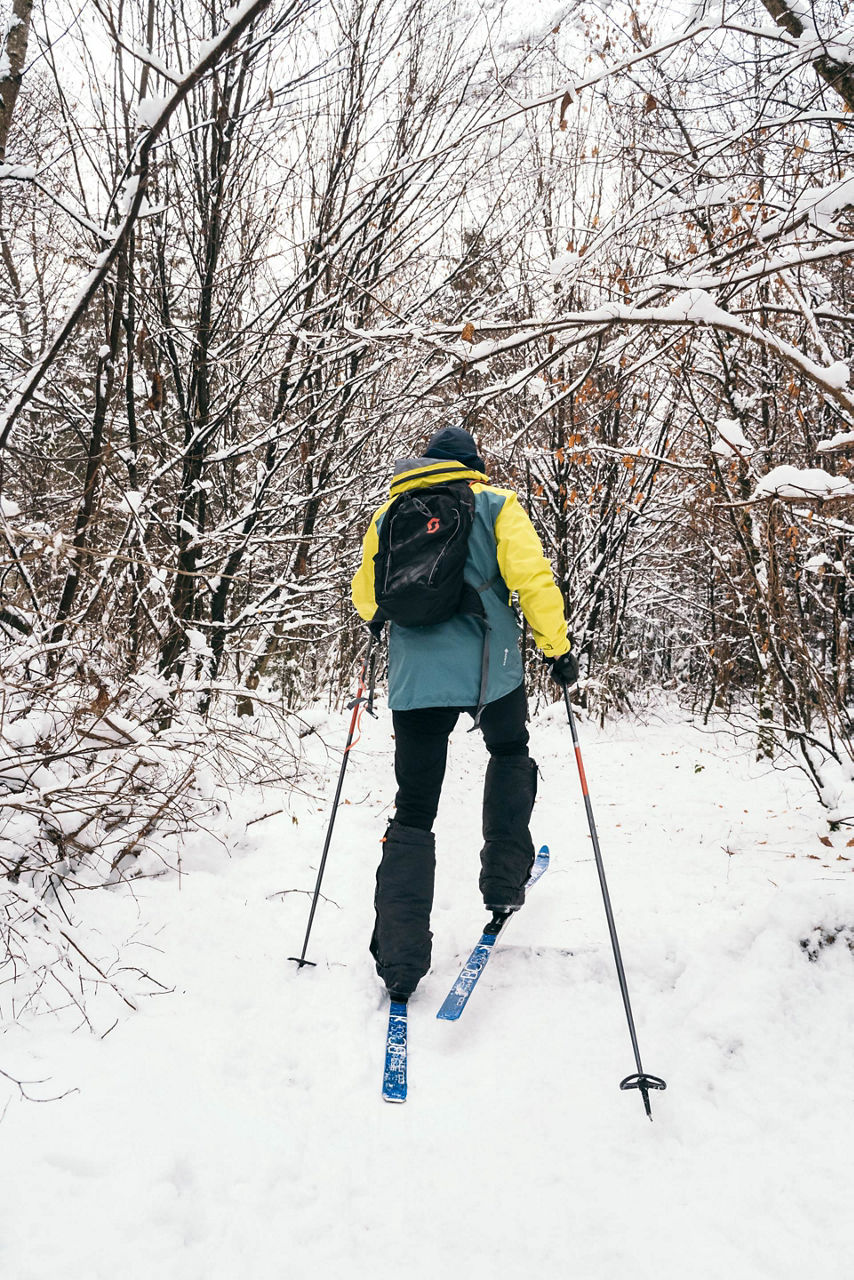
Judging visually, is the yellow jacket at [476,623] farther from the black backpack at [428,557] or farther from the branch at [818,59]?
the branch at [818,59]

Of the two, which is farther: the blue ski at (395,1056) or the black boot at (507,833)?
the black boot at (507,833)

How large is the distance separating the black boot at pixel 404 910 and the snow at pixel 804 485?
1.92 m

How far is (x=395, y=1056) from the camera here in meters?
2.33

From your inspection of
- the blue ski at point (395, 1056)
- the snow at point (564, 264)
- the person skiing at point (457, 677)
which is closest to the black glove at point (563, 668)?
the person skiing at point (457, 677)

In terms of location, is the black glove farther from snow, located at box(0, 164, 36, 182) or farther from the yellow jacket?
snow, located at box(0, 164, 36, 182)

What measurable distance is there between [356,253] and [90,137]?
1.88 meters

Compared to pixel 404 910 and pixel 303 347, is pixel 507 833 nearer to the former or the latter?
pixel 404 910

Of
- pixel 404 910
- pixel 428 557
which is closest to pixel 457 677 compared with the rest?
pixel 428 557

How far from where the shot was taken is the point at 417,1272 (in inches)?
63.5

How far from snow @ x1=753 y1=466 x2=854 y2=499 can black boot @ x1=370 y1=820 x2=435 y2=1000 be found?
1.92 meters

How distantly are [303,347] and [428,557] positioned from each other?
319 centimetres

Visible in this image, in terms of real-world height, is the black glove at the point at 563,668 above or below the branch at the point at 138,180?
below

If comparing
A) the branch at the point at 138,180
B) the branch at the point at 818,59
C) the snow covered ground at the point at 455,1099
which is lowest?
the snow covered ground at the point at 455,1099

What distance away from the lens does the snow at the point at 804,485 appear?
2680mm
